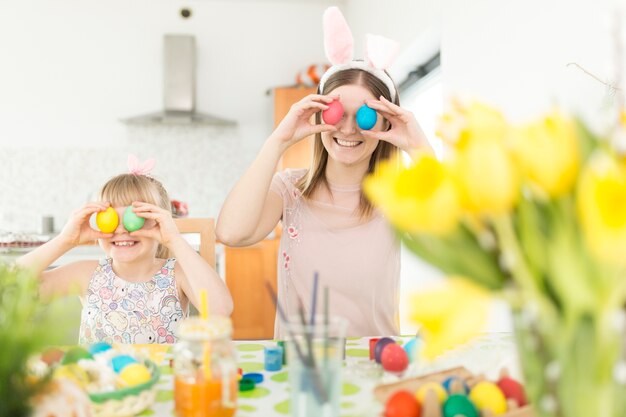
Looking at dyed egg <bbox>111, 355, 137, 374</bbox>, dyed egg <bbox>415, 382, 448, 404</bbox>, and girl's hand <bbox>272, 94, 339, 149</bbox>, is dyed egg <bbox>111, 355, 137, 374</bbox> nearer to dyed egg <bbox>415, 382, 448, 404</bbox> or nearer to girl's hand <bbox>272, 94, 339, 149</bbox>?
dyed egg <bbox>415, 382, 448, 404</bbox>

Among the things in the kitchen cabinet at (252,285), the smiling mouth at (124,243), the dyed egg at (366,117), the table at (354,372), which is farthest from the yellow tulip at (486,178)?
the kitchen cabinet at (252,285)

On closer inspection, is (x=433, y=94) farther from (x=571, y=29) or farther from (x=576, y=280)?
(x=576, y=280)

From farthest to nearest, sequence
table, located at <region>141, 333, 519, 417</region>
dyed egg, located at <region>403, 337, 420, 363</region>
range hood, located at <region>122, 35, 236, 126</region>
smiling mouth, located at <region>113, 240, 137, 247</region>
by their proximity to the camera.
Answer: range hood, located at <region>122, 35, 236, 126</region>, smiling mouth, located at <region>113, 240, 137, 247</region>, dyed egg, located at <region>403, 337, 420, 363</region>, table, located at <region>141, 333, 519, 417</region>

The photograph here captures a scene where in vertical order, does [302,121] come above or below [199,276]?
above

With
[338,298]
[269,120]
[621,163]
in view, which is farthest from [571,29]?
[269,120]

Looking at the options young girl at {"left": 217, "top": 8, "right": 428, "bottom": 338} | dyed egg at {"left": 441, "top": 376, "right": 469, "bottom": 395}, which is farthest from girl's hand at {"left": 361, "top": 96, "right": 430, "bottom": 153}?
dyed egg at {"left": 441, "top": 376, "right": 469, "bottom": 395}

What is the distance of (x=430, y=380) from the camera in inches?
29.4

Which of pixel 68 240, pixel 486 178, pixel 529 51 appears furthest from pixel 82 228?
pixel 529 51

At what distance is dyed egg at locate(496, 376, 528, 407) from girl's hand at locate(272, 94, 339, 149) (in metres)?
0.78

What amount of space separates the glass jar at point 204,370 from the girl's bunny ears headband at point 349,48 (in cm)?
93

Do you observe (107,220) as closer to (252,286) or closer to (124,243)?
(124,243)

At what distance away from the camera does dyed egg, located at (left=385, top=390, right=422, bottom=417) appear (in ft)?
2.09

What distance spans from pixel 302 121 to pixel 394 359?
0.75m

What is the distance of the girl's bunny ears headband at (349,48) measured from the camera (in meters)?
1.36
